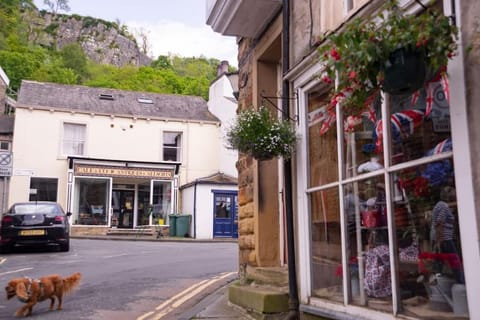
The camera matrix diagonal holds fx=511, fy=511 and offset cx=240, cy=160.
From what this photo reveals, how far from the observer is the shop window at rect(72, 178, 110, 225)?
2484 centimetres

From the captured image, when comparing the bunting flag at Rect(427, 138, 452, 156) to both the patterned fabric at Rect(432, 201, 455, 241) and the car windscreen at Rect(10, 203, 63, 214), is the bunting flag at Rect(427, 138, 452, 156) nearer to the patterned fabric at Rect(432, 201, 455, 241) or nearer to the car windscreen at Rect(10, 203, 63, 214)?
the patterned fabric at Rect(432, 201, 455, 241)

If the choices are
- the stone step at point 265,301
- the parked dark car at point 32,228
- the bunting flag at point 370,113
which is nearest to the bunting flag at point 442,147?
the bunting flag at point 370,113

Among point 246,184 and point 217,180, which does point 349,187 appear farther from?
point 217,180

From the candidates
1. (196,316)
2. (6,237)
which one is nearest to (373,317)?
(196,316)

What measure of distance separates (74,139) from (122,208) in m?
4.26

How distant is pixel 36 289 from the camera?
262 inches

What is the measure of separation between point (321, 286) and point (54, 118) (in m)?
22.7

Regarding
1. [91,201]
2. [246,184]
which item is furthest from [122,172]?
[246,184]

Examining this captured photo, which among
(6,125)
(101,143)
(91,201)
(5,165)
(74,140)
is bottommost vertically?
(91,201)

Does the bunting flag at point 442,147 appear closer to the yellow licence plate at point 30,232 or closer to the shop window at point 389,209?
the shop window at point 389,209

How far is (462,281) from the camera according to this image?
300cm

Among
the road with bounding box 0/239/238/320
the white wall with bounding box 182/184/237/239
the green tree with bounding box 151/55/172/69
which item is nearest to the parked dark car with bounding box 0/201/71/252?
the road with bounding box 0/239/238/320

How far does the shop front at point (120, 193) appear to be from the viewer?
24672 mm

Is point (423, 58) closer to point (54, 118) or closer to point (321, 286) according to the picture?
point (321, 286)
